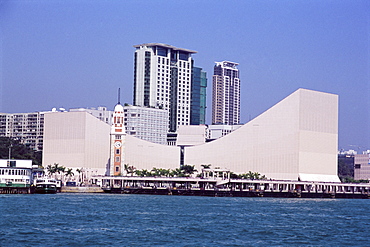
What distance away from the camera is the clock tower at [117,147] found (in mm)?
114294

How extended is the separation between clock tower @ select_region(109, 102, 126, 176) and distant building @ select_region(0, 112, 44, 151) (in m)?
42.8

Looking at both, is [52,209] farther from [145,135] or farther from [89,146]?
[145,135]

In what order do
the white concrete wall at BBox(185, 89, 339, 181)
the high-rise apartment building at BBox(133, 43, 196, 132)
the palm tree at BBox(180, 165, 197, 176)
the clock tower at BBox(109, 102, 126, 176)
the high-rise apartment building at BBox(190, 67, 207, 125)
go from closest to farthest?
the clock tower at BBox(109, 102, 126, 176), the white concrete wall at BBox(185, 89, 339, 181), the palm tree at BBox(180, 165, 197, 176), the high-rise apartment building at BBox(133, 43, 196, 132), the high-rise apartment building at BBox(190, 67, 207, 125)

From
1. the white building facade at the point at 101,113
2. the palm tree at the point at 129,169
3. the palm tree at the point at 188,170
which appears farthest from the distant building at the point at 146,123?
the palm tree at the point at 129,169

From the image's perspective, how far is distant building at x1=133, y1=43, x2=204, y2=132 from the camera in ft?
554

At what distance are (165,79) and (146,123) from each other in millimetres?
23173

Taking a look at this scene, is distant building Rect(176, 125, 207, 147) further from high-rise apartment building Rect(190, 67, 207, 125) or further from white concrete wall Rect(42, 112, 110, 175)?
high-rise apartment building Rect(190, 67, 207, 125)

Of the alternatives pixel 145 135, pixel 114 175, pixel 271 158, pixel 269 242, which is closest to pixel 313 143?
pixel 271 158

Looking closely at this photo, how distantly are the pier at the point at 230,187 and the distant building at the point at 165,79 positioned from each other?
5304 cm

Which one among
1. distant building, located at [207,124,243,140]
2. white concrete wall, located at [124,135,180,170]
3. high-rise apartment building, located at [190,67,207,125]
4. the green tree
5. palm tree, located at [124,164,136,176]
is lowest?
the green tree

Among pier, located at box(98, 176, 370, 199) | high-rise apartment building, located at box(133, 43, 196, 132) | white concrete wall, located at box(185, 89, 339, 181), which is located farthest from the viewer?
high-rise apartment building, located at box(133, 43, 196, 132)

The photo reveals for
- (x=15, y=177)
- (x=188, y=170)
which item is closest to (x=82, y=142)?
(x=188, y=170)

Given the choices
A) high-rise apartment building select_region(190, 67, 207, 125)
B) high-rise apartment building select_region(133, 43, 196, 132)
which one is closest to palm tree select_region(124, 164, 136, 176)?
high-rise apartment building select_region(133, 43, 196, 132)

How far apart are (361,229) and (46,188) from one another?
4880cm
